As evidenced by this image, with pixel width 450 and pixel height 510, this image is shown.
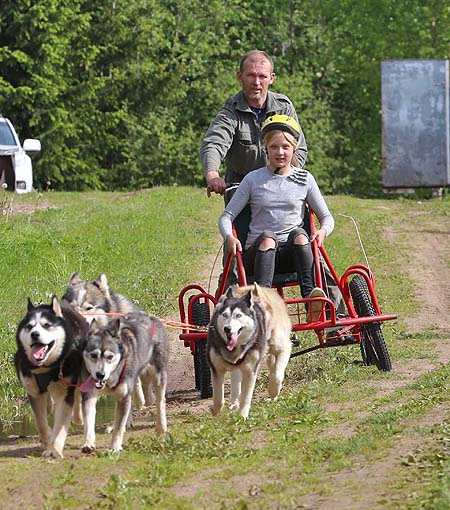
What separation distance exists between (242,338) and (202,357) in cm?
138

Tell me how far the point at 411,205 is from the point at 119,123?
695 inches

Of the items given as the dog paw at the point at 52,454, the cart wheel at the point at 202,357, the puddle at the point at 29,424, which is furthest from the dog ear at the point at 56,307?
the cart wheel at the point at 202,357

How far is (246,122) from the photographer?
10.2m

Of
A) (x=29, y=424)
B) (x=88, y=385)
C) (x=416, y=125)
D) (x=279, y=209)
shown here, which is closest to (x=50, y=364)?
(x=88, y=385)

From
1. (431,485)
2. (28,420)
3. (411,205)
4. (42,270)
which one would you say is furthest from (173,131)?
(431,485)

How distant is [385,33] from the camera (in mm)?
43750

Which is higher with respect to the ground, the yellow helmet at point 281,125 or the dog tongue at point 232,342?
the yellow helmet at point 281,125

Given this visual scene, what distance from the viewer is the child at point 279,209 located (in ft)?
30.6

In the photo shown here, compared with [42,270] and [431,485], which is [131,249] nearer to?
[42,270]

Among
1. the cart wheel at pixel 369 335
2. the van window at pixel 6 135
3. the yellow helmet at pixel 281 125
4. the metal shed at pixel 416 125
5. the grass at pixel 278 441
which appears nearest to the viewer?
the grass at pixel 278 441

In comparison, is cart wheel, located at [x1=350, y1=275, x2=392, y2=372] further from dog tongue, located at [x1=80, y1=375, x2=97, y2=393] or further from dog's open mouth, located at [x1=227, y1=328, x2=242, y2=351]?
dog tongue, located at [x1=80, y1=375, x2=97, y2=393]

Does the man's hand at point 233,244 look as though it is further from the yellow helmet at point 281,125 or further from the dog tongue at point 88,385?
the dog tongue at point 88,385

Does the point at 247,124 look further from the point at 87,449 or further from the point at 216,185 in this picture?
the point at 87,449

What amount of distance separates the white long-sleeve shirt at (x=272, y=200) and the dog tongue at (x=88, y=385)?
2.15m
